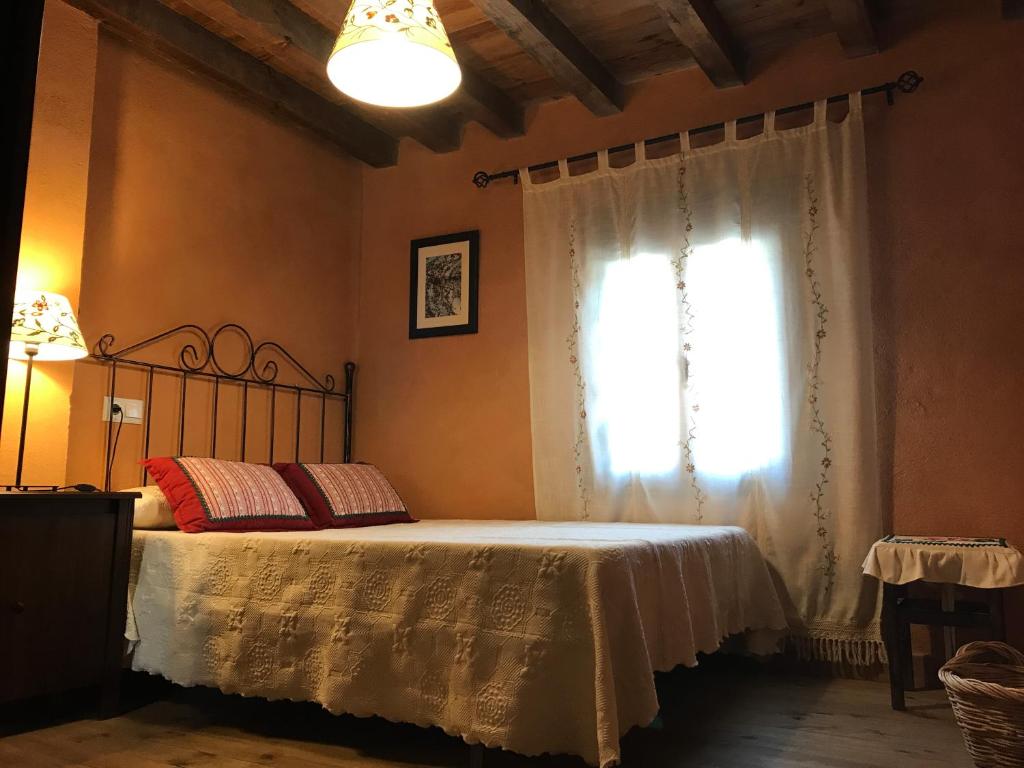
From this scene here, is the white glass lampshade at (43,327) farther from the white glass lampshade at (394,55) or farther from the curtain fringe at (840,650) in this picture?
the curtain fringe at (840,650)

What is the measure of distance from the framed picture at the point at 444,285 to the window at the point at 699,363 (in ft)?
2.44

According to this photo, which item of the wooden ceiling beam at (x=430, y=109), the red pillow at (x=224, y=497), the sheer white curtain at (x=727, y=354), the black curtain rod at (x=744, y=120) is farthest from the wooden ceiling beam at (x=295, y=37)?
the red pillow at (x=224, y=497)

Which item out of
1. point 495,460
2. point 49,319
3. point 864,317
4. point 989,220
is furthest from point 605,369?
point 49,319

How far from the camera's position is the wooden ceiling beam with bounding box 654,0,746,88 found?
2959 millimetres

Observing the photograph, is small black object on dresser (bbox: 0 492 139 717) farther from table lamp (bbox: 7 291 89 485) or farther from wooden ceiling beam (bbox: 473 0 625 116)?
wooden ceiling beam (bbox: 473 0 625 116)

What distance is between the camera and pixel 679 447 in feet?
10.9

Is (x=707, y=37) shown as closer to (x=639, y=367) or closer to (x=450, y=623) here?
(x=639, y=367)

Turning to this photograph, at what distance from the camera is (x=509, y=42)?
344cm

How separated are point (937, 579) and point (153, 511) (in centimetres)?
250

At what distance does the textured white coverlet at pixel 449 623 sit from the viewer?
6.01 ft

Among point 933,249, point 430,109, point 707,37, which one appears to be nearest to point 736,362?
point 933,249

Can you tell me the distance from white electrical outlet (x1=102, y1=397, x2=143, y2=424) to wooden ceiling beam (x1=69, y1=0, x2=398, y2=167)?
1.39 meters

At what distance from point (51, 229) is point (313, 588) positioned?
1650 mm

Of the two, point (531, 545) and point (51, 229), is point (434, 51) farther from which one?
point (51, 229)
